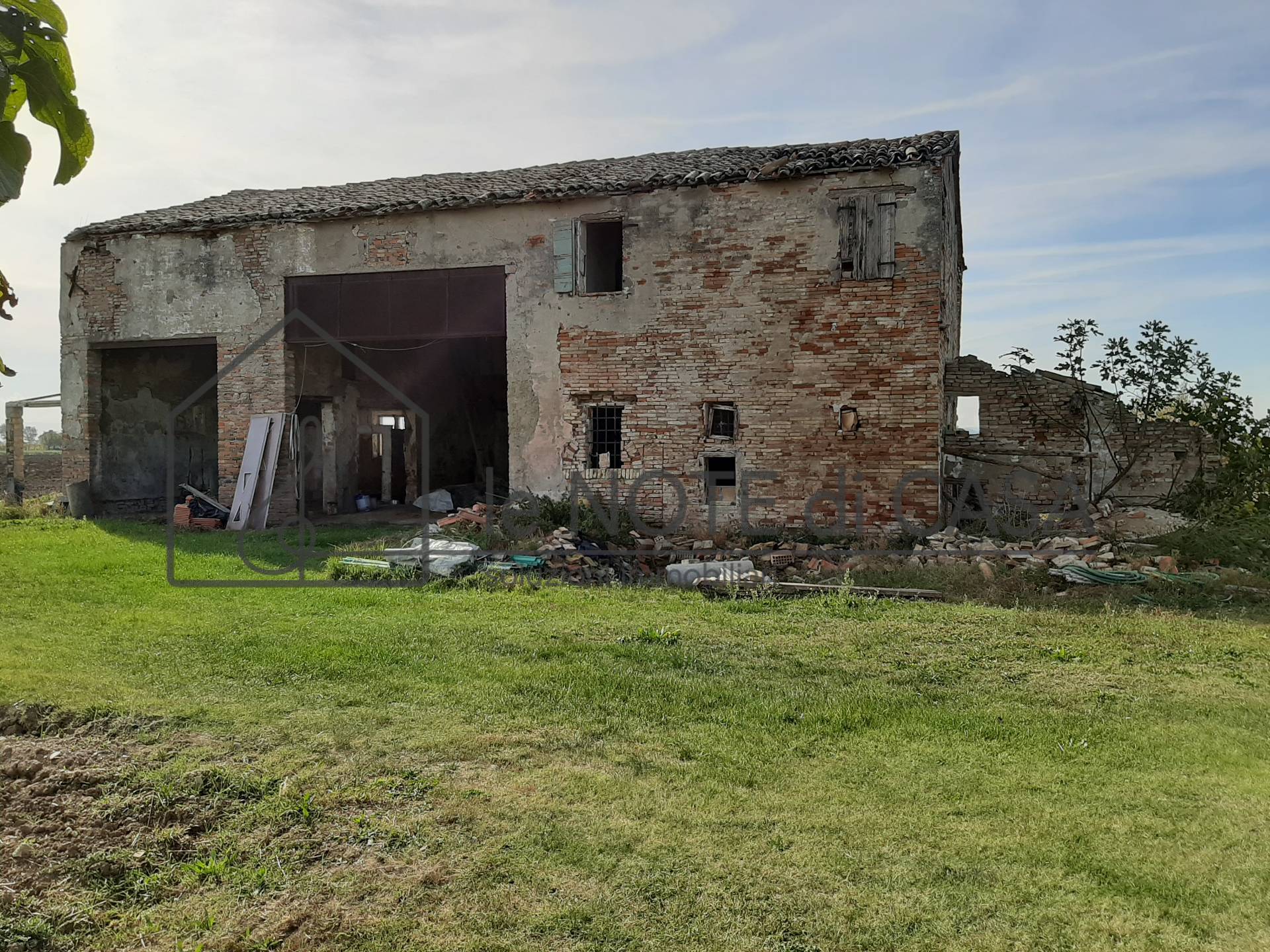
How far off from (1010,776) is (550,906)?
2.54m

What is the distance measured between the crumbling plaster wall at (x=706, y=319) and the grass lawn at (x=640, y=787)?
5435 millimetres

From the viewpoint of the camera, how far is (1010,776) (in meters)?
4.39

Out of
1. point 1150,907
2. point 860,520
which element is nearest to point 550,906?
point 1150,907

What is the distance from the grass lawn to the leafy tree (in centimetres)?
264

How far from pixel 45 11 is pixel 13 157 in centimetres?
38

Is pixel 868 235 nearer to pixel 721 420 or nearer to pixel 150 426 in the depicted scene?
pixel 721 420

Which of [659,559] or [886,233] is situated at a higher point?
[886,233]

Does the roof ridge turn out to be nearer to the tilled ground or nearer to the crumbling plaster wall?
the crumbling plaster wall

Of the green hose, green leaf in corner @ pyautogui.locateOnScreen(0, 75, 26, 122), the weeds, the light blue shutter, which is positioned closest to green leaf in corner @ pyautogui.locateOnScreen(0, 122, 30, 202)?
green leaf in corner @ pyautogui.locateOnScreen(0, 75, 26, 122)

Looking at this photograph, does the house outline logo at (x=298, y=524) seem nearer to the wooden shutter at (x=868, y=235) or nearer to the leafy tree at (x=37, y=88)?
the wooden shutter at (x=868, y=235)

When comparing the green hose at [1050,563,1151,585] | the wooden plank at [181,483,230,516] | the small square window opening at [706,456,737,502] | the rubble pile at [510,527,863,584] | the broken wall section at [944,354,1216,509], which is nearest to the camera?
the green hose at [1050,563,1151,585]

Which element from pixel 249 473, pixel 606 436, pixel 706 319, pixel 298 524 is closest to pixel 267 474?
pixel 249 473

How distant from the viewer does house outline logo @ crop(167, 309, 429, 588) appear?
9.86 meters

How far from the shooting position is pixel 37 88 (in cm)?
179
